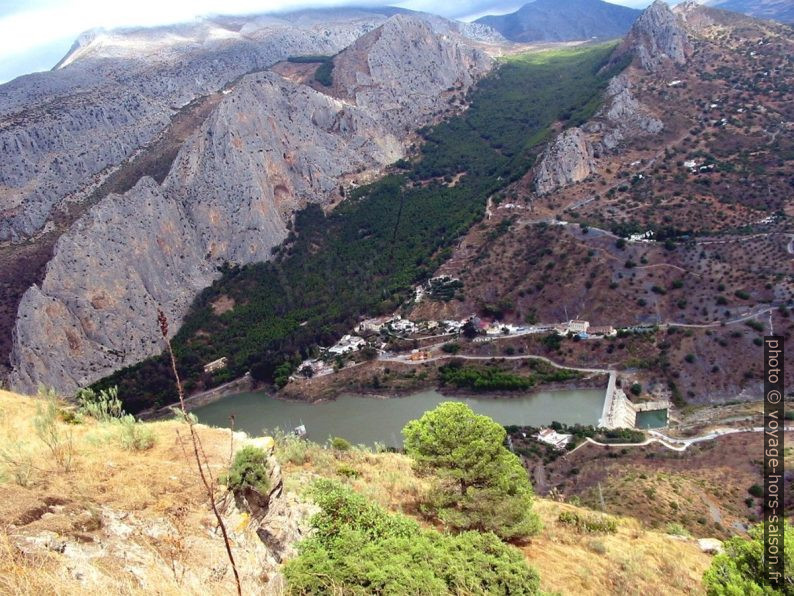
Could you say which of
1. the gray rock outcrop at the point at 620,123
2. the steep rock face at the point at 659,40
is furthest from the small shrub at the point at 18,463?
the steep rock face at the point at 659,40

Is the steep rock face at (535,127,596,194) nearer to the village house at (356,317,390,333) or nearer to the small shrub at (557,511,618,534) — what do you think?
the village house at (356,317,390,333)

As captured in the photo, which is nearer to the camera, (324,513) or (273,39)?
(324,513)

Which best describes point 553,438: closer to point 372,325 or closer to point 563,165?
point 372,325

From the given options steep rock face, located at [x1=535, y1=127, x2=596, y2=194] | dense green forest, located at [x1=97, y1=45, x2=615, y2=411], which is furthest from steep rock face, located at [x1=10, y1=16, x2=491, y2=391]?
steep rock face, located at [x1=535, y1=127, x2=596, y2=194]

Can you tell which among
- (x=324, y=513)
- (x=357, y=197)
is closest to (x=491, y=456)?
(x=324, y=513)

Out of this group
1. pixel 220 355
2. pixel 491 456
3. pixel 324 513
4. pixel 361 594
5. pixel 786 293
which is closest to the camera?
pixel 361 594

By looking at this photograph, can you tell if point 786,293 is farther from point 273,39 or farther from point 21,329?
point 273,39
